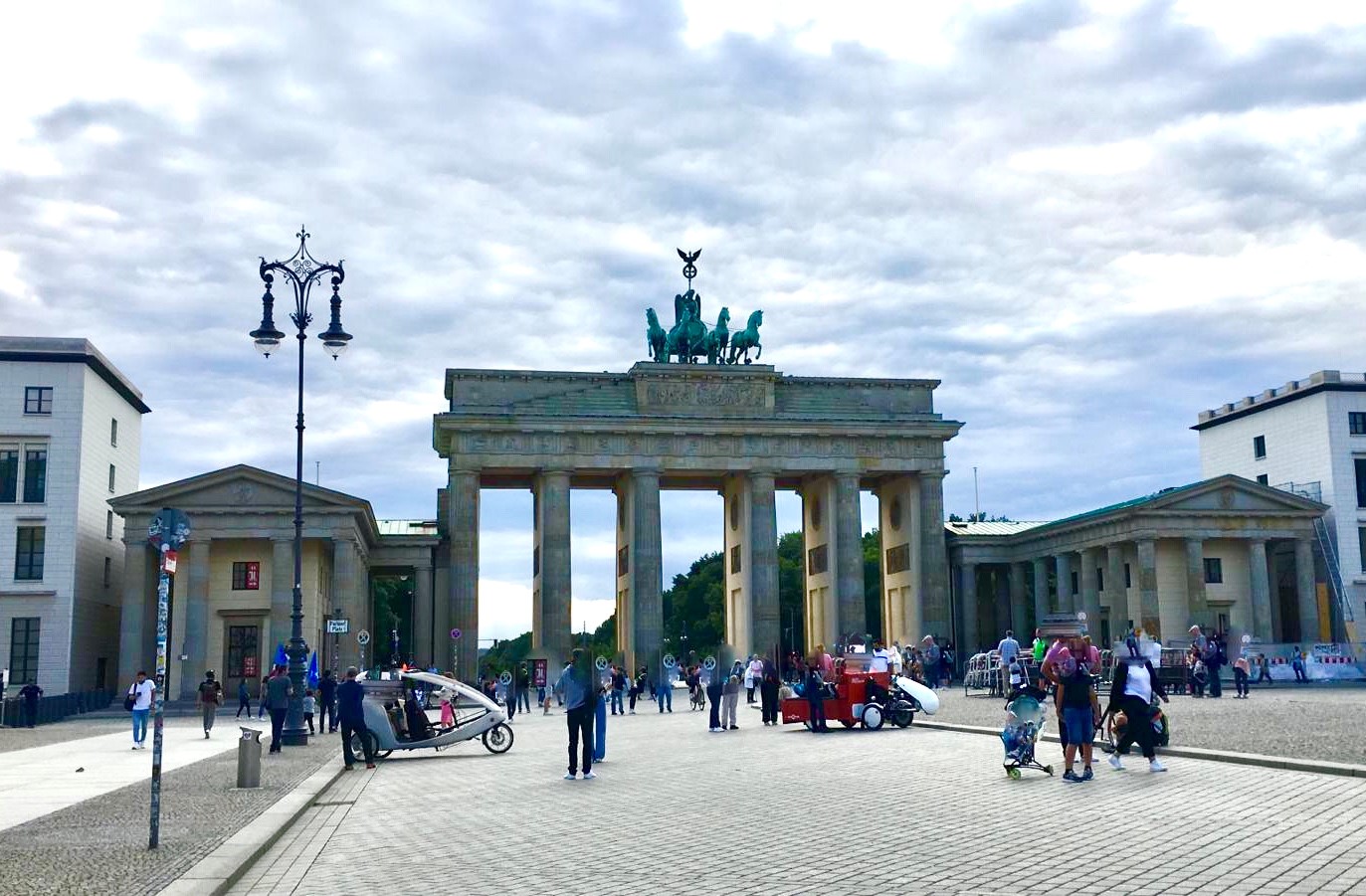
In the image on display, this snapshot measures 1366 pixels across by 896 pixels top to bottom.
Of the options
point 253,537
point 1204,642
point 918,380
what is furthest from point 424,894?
point 918,380

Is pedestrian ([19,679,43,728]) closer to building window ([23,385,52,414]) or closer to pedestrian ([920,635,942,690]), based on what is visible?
building window ([23,385,52,414])

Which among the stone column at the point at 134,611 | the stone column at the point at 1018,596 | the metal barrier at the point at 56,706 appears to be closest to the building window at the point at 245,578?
the stone column at the point at 134,611

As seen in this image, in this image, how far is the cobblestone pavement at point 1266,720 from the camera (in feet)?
69.7

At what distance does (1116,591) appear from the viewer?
226 ft

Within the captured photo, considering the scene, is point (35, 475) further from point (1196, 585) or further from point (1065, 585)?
point (1196, 585)

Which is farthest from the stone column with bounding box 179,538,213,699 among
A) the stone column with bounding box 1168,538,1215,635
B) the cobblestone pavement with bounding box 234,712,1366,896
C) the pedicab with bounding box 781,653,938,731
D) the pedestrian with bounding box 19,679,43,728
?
the stone column with bounding box 1168,538,1215,635

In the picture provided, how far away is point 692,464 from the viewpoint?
72.6m

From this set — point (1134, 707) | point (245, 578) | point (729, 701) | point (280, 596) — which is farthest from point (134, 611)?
point (1134, 707)

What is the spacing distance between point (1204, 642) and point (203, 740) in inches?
1169

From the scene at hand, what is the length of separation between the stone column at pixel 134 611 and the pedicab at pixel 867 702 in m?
37.2

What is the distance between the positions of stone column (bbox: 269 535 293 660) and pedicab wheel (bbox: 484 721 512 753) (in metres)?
32.5

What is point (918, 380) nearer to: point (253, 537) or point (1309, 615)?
point (1309, 615)

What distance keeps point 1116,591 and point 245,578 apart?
1613 inches

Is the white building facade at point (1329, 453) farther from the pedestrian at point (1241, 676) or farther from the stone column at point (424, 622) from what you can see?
the stone column at point (424, 622)
